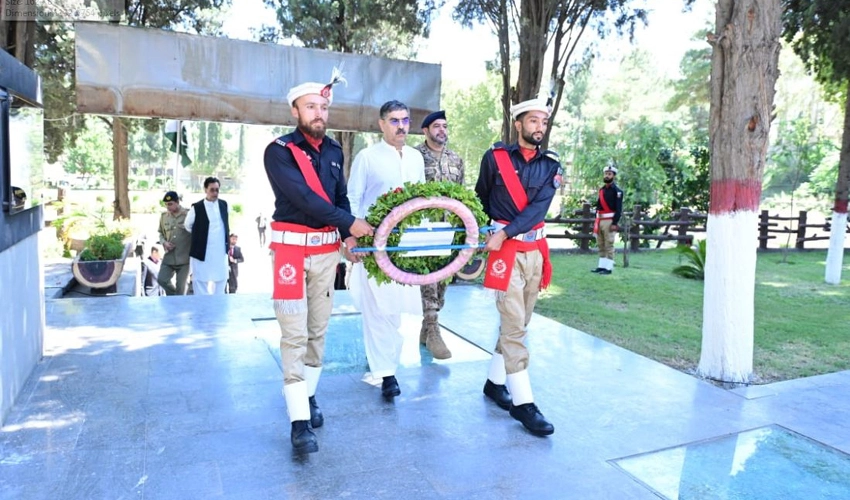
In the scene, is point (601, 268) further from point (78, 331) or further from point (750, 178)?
point (78, 331)

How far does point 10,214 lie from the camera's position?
398 cm

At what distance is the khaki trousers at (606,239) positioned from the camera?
1132 centimetres

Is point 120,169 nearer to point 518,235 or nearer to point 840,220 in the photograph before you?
point 518,235

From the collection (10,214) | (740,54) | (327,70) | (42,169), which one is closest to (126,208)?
(327,70)

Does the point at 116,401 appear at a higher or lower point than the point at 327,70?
lower

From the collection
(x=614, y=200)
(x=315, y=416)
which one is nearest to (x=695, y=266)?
(x=614, y=200)

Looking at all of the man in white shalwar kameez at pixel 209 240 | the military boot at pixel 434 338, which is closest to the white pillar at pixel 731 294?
the military boot at pixel 434 338

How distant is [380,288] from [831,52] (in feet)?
35.1

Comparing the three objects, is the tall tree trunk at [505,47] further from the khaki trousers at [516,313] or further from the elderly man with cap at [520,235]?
the khaki trousers at [516,313]

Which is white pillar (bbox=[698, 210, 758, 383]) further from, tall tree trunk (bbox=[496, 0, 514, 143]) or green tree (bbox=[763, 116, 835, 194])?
green tree (bbox=[763, 116, 835, 194])

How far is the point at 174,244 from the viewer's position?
779cm

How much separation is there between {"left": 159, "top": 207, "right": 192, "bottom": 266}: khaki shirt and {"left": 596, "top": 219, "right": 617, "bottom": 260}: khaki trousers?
7.09 m

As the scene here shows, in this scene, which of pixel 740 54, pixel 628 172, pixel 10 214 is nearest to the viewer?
pixel 10 214

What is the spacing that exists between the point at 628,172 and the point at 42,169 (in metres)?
15.6
